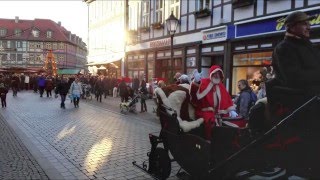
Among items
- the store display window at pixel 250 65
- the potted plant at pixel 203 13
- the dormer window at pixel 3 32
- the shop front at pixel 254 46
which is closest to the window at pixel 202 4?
the potted plant at pixel 203 13

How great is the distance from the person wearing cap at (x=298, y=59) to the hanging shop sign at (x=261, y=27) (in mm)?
10197

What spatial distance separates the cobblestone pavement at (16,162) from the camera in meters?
6.07

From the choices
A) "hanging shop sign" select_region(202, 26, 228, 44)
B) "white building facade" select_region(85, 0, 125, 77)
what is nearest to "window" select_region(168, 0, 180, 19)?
"hanging shop sign" select_region(202, 26, 228, 44)

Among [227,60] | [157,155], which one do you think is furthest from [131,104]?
[157,155]

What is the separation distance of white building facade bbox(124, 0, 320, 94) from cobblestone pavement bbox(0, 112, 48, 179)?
807cm

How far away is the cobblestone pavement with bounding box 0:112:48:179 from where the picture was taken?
6.07 metres

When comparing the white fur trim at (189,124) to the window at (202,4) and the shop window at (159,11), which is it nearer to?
the window at (202,4)

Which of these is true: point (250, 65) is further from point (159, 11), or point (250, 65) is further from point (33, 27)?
point (33, 27)

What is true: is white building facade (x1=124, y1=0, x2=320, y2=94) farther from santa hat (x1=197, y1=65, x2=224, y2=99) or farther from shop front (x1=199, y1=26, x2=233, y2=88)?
santa hat (x1=197, y1=65, x2=224, y2=99)

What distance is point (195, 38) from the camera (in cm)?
2056

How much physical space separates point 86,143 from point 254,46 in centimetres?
983

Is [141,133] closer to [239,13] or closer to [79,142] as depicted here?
[79,142]

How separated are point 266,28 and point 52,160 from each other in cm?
1106

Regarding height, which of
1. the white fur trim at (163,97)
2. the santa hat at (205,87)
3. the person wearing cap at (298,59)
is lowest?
the white fur trim at (163,97)
